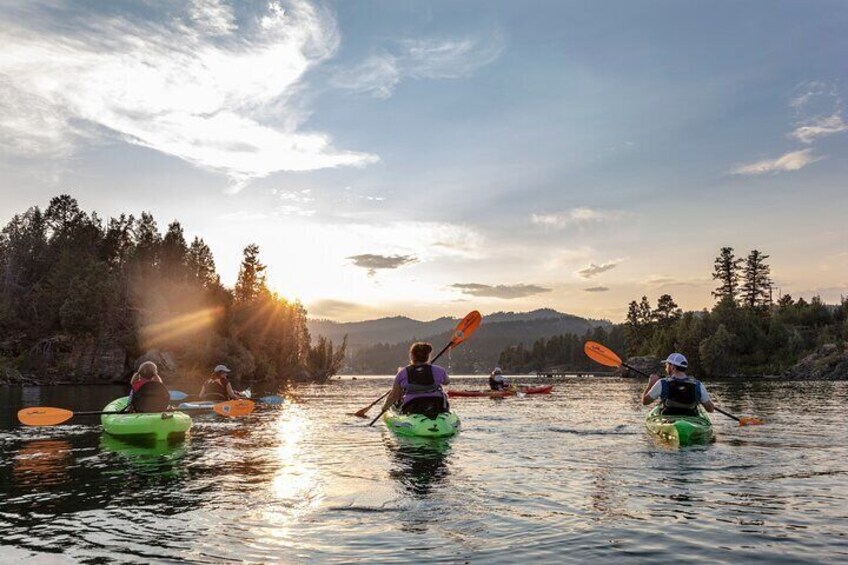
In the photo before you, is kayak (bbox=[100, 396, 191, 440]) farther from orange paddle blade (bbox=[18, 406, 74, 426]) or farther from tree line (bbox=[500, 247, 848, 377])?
tree line (bbox=[500, 247, 848, 377])

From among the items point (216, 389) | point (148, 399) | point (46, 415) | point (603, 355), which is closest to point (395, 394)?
point (148, 399)

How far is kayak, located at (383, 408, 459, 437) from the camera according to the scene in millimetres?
15820

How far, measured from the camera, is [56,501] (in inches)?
359

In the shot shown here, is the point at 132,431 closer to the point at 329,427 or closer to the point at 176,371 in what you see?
the point at 329,427

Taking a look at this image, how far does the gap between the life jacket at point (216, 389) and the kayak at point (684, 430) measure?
16.9 metres

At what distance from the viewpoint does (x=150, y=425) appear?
16141mm

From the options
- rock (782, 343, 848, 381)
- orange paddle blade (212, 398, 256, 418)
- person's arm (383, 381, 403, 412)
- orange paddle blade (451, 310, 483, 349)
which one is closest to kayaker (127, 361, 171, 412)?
orange paddle blade (212, 398, 256, 418)

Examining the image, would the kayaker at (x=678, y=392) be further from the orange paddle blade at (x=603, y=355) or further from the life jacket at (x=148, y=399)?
the life jacket at (x=148, y=399)

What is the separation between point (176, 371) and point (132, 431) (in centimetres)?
6362

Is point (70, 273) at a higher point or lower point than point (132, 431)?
higher

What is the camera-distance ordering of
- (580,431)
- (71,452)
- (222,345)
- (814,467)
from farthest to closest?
(222,345) < (580,431) < (71,452) < (814,467)

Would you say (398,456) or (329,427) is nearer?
(398,456)

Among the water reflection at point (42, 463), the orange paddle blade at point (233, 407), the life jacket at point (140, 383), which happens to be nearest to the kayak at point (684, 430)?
the water reflection at point (42, 463)

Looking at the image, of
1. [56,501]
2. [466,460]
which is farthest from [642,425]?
[56,501]
